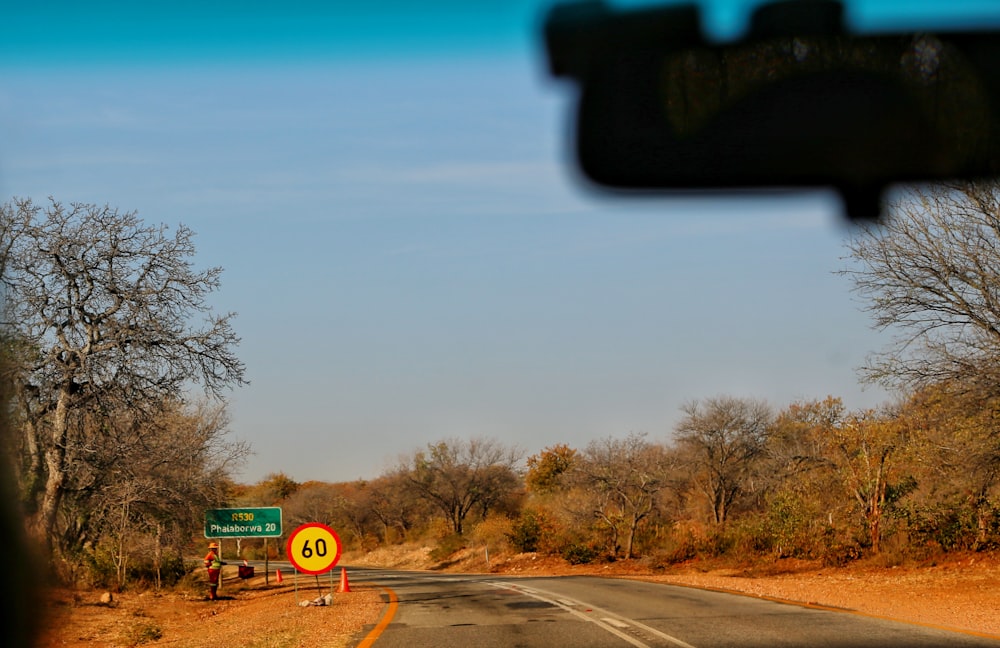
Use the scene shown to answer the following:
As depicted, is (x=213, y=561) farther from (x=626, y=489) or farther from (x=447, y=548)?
(x=447, y=548)

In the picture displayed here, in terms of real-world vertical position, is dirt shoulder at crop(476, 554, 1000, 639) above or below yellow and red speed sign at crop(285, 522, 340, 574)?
below

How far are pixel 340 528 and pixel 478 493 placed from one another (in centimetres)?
998

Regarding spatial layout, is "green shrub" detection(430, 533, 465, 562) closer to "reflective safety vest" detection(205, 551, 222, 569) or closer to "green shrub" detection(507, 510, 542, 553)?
"green shrub" detection(507, 510, 542, 553)

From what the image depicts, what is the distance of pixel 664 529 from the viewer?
39500 mm

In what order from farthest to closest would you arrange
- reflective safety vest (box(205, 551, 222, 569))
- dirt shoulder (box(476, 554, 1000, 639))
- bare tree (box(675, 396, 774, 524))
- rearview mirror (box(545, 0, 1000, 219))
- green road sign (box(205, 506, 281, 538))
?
bare tree (box(675, 396, 774, 524)), green road sign (box(205, 506, 281, 538)), reflective safety vest (box(205, 551, 222, 569)), dirt shoulder (box(476, 554, 1000, 639)), rearview mirror (box(545, 0, 1000, 219))

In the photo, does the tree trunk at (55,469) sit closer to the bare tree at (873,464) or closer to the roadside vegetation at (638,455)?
the roadside vegetation at (638,455)

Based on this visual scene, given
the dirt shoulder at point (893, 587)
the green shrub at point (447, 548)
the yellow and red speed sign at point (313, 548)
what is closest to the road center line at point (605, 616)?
the dirt shoulder at point (893, 587)

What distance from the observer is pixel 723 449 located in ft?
131

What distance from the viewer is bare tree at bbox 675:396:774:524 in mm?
39375

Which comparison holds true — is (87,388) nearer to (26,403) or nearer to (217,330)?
(26,403)

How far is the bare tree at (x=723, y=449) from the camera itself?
3938 centimetres

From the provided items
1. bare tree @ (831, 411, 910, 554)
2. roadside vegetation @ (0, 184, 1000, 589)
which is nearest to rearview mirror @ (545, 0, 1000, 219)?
roadside vegetation @ (0, 184, 1000, 589)

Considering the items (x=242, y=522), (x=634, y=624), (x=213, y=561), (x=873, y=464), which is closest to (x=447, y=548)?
(x=242, y=522)

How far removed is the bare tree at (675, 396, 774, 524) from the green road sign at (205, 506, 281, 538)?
62.2 ft
